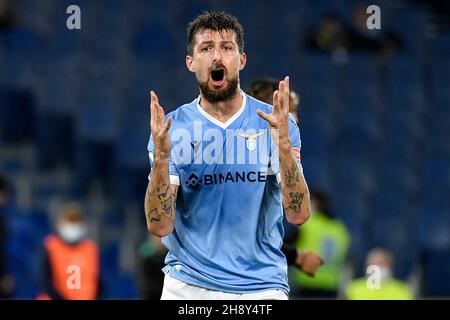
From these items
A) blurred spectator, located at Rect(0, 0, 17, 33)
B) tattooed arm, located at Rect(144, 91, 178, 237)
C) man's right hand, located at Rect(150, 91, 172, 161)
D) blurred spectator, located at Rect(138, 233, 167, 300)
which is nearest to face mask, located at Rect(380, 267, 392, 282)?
blurred spectator, located at Rect(138, 233, 167, 300)

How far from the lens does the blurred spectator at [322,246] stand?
10742 millimetres

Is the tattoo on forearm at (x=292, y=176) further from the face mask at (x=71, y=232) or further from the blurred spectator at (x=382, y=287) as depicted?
the blurred spectator at (x=382, y=287)

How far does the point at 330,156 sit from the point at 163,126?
7.96 m

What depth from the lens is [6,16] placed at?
1286cm

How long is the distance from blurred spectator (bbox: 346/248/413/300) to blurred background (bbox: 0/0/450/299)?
0.71m

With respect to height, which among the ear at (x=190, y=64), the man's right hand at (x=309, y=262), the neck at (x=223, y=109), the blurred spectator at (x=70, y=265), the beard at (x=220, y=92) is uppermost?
the ear at (x=190, y=64)

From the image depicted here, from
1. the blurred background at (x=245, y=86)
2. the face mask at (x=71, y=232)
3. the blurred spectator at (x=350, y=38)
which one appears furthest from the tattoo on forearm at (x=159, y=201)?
the blurred spectator at (x=350, y=38)

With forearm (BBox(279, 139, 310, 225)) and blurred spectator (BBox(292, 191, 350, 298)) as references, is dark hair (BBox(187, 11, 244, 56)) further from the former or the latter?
blurred spectator (BBox(292, 191, 350, 298))

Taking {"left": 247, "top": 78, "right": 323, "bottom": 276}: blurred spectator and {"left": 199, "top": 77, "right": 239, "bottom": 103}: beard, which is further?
{"left": 247, "top": 78, "right": 323, "bottom": 276}: blurred spectator

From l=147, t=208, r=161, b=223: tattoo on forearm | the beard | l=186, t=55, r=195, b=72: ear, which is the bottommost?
l=147, t=208, r=161, b=223: tattoo on forearm

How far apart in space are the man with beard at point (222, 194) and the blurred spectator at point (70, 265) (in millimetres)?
4256

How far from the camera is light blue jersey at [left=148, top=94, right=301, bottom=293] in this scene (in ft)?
16.7

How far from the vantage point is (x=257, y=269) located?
16.8ft
